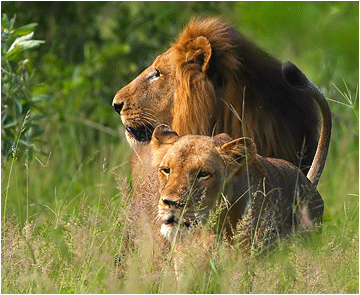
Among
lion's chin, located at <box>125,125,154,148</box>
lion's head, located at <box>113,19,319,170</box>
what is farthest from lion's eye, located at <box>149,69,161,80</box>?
lion's chin, located at <box>125,125,154,148</box>

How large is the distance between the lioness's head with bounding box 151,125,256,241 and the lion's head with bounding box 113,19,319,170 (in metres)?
0.93

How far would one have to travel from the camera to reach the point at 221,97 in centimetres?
362

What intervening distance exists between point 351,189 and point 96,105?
293cm

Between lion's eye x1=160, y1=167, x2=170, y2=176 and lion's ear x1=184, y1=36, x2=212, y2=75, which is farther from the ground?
lion's ear x1=184, y1=36, x2=212, y2=75

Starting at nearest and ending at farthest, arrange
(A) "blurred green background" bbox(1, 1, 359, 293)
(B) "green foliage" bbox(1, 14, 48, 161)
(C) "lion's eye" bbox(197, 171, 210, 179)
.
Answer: (C) "lion's eye" bbox(197, 171, 210, 179) → (B) "green foliage" bbox(1, 14, 48, 161) → (A) "blurred green background" bbox(1, 1, 359, 293)

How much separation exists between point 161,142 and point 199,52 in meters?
0.96

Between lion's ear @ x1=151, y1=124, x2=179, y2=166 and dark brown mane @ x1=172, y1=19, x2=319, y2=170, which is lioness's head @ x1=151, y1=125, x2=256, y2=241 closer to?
lion's ear @ x1=151, y1=124, x2=179, y2=166

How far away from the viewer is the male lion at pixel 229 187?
2.36 meters

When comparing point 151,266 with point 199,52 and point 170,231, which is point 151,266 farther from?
point 199,52


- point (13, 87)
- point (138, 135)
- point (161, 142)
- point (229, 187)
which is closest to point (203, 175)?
point (229, 187)

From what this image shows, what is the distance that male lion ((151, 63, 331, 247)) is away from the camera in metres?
2.36

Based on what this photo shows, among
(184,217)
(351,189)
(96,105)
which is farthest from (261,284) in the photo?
A: (96,105)

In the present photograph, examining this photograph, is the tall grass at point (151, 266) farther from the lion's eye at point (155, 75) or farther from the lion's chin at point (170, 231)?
the lion's eye at point (155, 75)

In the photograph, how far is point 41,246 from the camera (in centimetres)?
275
